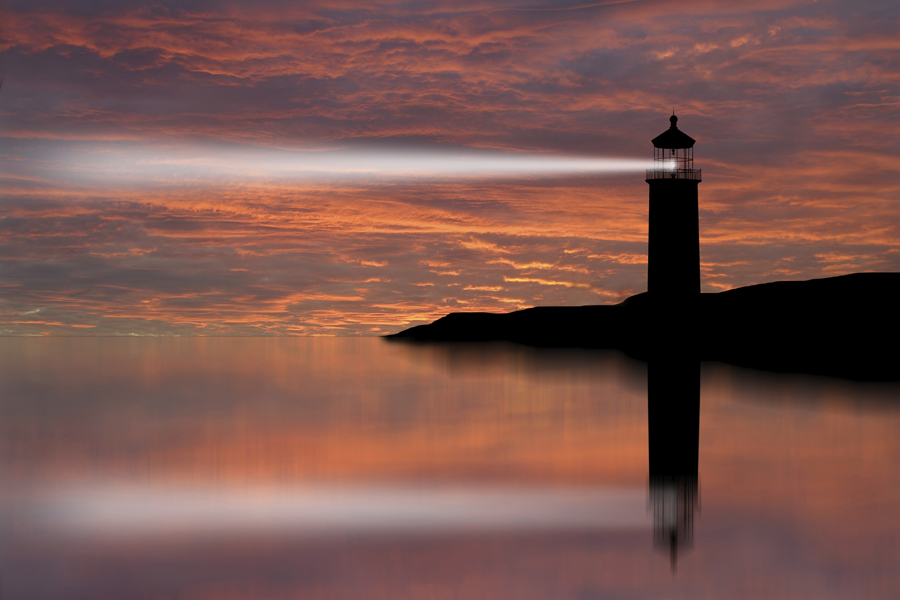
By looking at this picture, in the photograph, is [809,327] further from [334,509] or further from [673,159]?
[334,509]

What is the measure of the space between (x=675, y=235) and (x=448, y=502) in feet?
70.2

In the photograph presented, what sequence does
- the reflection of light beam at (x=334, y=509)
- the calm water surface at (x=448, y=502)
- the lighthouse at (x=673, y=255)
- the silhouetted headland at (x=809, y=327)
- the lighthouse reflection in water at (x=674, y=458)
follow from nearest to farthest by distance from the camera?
the calm water surface at (x=448, y=502) → the lighthouse reflection in water at (x=674, y=458) → the reflection of light beam at (x=334, y=509) → the lighthouse at (x=673, y=255) → the silhouetted headland at (x=809, y=327)

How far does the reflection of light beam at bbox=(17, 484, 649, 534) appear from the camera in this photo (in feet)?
49.4

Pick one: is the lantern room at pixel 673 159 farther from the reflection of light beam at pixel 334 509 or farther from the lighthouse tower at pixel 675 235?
the reflection of light beam at pixel 334 509

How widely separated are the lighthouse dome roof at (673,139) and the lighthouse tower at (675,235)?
5cm

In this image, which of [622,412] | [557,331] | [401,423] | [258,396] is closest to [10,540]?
[401,423]

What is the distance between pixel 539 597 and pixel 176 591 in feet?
17.4

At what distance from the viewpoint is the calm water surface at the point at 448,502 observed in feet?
39.1

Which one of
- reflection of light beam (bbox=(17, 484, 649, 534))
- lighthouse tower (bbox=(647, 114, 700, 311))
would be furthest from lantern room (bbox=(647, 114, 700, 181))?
reflection of light beam (bbox=(17, 484, 649, 534))

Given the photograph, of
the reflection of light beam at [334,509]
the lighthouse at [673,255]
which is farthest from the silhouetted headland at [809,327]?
the reflection of light beam at [334,509]

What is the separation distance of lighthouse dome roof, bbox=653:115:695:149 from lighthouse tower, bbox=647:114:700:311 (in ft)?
0.15

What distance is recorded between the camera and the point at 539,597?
1130 centimetres

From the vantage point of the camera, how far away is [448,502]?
17.2 metres

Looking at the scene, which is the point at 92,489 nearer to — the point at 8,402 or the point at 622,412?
the point at 622,412
